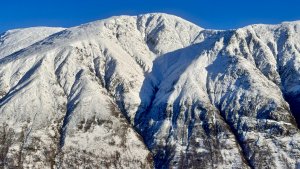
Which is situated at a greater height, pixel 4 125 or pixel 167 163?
pixel 4 125

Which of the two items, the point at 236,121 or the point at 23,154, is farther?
the point at 236,121

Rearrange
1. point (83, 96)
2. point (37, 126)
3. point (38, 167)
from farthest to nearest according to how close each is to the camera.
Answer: point (83, 96)
point (37, 126)
point (38, 167)

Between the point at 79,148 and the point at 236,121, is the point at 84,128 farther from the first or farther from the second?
the point at 236,121

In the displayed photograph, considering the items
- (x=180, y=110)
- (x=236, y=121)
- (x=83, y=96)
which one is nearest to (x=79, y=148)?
→ (x=83, y=96)

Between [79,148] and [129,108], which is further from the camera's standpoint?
[129,108]

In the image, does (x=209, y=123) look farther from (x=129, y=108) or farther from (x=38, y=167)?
(x=38, y=167)

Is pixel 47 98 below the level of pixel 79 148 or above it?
above

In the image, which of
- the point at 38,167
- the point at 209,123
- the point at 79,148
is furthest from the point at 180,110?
the point at 38,167

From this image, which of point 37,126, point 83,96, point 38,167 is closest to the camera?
point 38,167

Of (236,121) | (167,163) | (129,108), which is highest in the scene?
(129,108)
